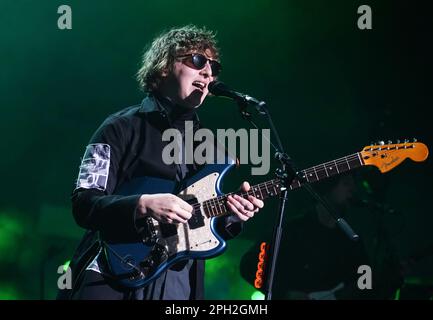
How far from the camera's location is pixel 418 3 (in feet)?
19.2

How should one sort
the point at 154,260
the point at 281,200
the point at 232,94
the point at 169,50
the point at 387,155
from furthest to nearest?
the point at 169,50 < the point at 387,155 < the point at 232,94 < the point at 154,260 < the point at 281,200

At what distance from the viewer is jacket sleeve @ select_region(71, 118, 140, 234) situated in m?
2.49

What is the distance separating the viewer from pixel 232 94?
276 cm

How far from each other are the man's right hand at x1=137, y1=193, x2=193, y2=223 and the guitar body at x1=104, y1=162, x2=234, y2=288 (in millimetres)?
146

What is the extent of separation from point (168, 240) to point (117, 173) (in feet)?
1.53

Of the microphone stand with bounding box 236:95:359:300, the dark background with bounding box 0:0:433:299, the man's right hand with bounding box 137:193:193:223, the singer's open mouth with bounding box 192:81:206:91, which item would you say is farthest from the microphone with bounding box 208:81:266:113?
the dark background with bounding box 0:0:433:299

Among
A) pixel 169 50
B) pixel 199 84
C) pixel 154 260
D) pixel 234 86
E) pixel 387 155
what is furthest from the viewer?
pixel 234 86

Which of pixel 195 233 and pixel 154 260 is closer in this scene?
pixel 154 260

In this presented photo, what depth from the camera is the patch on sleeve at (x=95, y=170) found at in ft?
8.61

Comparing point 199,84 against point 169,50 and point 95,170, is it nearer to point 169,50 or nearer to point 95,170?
point 169,50

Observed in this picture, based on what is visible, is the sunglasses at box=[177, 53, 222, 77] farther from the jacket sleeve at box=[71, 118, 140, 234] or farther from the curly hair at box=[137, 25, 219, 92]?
the jacket sleeve at box=[71, 118, 140, 234]

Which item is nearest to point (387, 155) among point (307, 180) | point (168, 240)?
point (307, 180)

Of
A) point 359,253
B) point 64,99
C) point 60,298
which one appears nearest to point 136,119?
point 60,298

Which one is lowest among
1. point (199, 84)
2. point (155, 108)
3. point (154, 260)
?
point (154, 260)
